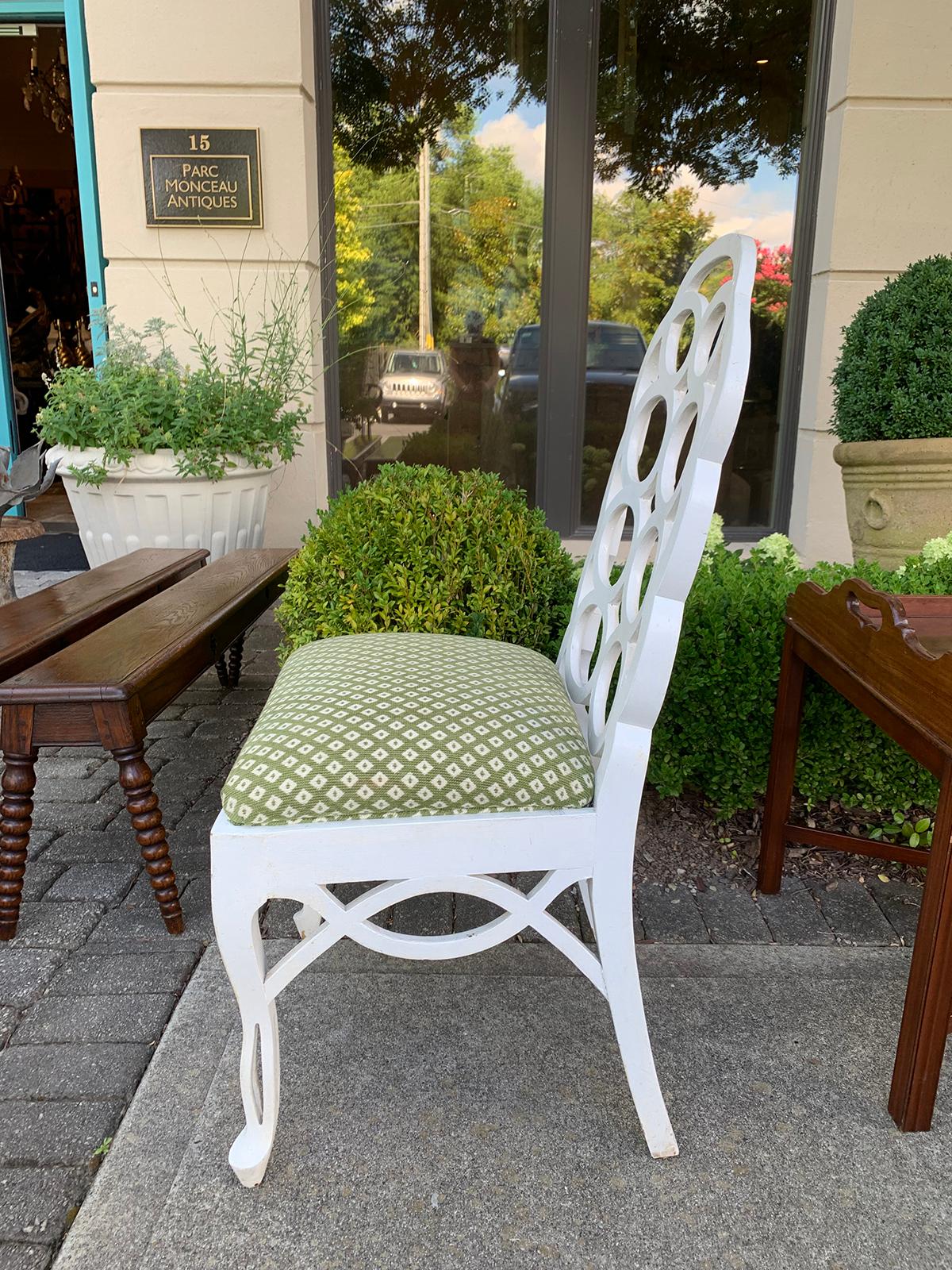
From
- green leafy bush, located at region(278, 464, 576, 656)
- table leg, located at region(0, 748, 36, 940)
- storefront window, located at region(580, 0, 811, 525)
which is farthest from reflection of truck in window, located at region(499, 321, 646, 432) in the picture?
table leg, located at region(0, 748, 36, 940)

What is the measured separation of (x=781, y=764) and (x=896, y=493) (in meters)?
1.87

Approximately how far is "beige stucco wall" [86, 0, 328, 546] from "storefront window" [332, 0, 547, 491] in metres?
0.36

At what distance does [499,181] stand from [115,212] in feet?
6.98


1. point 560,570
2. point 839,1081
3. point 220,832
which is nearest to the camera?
point 220,832

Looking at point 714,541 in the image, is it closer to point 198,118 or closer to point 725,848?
point 725,848

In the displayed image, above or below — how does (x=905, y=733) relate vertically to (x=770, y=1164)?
above

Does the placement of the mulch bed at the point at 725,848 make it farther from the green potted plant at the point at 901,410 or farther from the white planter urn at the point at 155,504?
the white planter urn at the point at 155,504

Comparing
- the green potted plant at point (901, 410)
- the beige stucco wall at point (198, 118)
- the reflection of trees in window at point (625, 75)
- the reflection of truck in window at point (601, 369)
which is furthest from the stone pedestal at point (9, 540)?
the green potted plant at point (901, 410)

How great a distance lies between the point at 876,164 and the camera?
4723 millimetres

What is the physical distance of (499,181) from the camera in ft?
16.9

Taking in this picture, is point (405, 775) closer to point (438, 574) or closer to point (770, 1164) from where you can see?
point (770, 1164)

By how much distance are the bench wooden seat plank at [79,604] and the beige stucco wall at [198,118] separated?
6.66 feet

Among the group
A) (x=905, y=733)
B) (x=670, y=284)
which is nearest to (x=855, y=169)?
(x=670, y=284)

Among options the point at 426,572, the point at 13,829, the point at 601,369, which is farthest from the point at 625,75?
the point at 13,829
